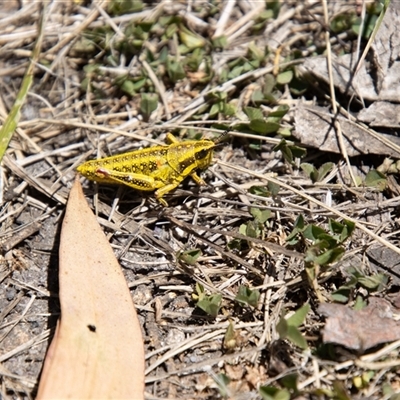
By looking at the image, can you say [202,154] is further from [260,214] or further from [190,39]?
[190,39]

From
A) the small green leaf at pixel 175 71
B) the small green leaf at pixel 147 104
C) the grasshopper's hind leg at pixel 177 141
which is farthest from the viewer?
the small green leaf at pixel 175 71

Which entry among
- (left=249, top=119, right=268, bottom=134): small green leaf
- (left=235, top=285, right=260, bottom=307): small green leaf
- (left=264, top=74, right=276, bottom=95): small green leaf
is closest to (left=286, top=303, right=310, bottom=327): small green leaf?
(left=235, top=285, right=260, bottom=307): small green leaf

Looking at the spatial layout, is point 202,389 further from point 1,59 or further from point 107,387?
point 1,59

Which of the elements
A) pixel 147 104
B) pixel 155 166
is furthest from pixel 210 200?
pixel 147 104

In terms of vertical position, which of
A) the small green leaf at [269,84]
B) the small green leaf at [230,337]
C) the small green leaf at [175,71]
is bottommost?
the small green leaf at [230,337]

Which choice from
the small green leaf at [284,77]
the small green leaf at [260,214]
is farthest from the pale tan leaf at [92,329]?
the small green leaf at [284,77]

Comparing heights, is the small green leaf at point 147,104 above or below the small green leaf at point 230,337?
above

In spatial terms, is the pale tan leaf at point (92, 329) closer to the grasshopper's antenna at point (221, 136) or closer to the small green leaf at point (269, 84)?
the grasshopper's antenna at point (221, 136)

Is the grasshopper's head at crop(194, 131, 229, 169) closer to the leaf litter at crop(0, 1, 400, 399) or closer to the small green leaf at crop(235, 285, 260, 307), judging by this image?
the leaf litter at crop(0, 1, 400, 399)
